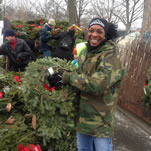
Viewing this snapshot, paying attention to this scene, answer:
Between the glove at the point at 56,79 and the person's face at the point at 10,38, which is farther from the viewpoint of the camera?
the person's face at the point at 10,38

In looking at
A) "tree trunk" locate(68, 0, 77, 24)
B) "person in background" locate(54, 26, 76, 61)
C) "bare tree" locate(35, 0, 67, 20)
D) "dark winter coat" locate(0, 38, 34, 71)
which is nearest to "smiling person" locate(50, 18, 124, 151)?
"dark winter coat" locate(0, 38, 34, 71)

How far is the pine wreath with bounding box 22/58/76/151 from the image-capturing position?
7.58ft

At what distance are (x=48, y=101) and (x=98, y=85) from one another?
0.75 meters

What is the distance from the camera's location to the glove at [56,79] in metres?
2.28

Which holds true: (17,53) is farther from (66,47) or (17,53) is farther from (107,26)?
(107,26)

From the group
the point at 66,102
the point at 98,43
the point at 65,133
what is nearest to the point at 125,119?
the point at 65,133

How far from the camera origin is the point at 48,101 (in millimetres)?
2326

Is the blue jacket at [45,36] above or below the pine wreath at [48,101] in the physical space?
above

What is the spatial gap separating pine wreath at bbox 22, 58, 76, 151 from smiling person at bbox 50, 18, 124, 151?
0.81 feet

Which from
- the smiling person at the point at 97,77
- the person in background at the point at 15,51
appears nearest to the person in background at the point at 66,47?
the person in background at the point at 15,51

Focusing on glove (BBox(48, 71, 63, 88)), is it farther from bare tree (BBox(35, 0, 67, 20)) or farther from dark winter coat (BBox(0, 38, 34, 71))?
bare tree (BBox(35, 0, 67, 20))

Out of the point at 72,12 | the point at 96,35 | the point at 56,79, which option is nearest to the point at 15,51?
the point at 56,79

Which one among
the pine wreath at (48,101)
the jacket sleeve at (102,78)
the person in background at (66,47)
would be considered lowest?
the pine wreath at (48,101)

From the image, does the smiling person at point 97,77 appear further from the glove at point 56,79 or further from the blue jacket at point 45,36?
the blue jacket at point 45,36
